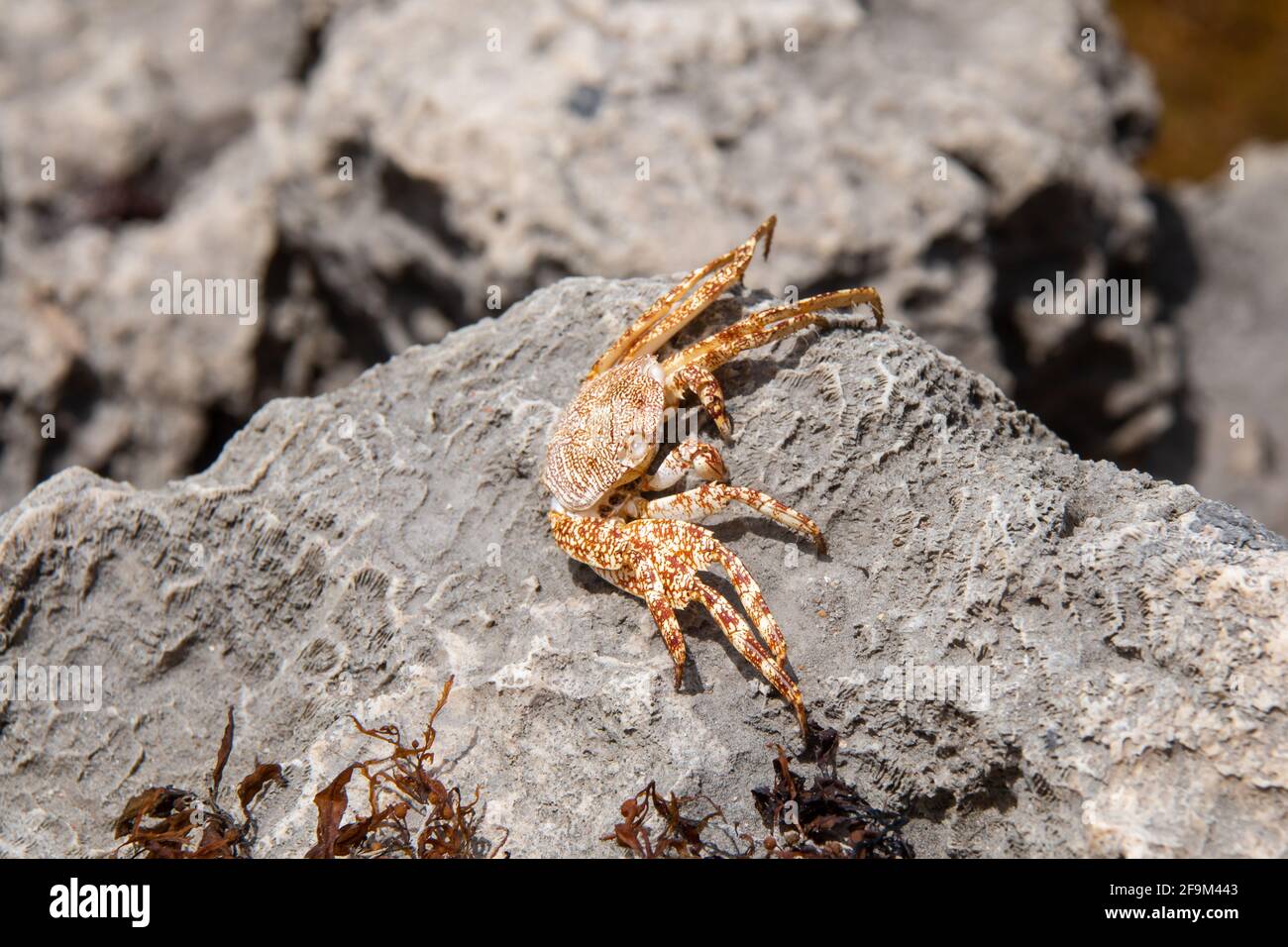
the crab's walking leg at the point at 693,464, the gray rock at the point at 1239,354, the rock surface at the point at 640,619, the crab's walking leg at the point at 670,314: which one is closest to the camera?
the rock surface at the point at 640,619

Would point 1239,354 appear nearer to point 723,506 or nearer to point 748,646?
point 723,506

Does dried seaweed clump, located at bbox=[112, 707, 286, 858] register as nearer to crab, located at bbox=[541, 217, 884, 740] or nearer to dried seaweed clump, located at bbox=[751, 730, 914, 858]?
crab, located at bbox=[541, 217, 884, 740]

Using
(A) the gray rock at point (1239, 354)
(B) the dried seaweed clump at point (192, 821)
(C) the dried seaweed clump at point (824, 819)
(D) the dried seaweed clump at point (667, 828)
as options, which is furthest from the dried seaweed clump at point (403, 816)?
(A) the gray rock at point (1239, 354)

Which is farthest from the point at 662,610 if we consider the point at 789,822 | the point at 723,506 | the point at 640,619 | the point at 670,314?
the point at 670,314

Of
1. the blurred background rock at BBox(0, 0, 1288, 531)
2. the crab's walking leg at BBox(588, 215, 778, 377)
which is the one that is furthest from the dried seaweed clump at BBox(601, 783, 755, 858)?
the blurred background rock at BBox(0, 0, 1288, 531)

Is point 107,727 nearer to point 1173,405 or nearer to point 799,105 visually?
point 799,105

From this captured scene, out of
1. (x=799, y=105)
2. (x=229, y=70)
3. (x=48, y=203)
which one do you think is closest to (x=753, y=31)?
(x=799, y=105)

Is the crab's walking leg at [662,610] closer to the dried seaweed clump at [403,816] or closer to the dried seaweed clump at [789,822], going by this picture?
the dried seaweed clump at [789,822]
